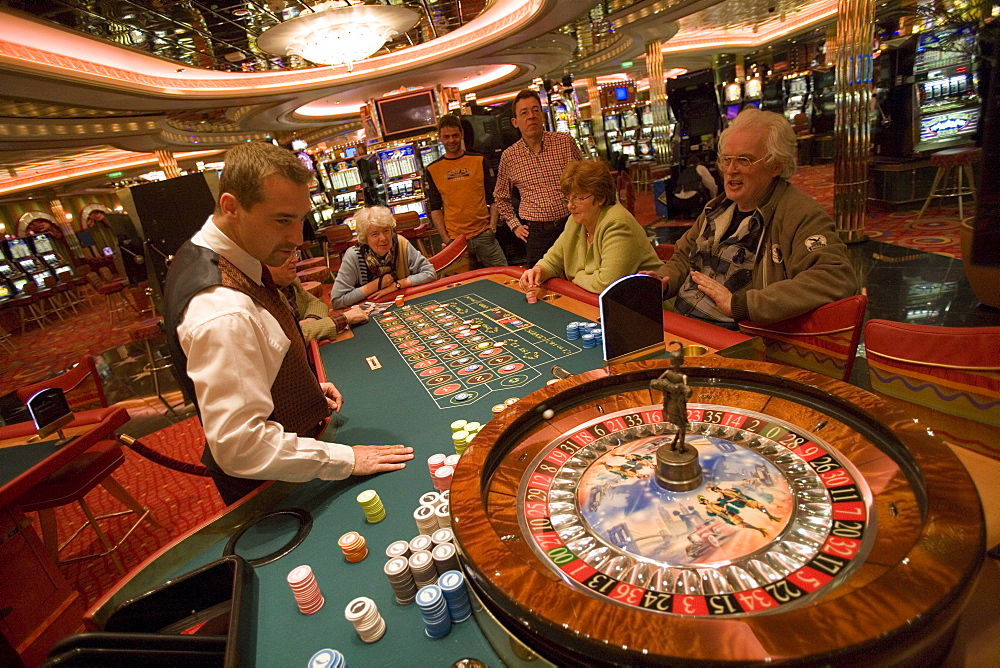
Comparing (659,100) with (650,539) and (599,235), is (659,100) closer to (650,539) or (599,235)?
(599,235)

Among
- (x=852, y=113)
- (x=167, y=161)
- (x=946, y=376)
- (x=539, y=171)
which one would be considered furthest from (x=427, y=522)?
(x=167, y=161)

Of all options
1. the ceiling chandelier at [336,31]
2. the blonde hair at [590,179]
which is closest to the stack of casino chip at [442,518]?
the blonde hair at [590,179]

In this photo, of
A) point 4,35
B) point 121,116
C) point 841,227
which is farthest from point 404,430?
point 121,116

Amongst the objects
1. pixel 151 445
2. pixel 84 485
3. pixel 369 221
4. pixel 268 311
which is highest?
pixel 369 221

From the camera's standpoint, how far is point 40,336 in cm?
1085

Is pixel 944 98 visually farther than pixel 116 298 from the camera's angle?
No

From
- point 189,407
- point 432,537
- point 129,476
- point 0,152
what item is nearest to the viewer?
point 432,537

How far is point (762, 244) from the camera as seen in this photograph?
214 centimetres

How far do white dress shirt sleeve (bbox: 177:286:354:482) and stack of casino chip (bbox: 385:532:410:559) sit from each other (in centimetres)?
37

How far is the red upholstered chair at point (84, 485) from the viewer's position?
8.77 feet

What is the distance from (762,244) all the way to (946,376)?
95 centimetres

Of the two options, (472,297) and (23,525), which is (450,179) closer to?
(472,297)

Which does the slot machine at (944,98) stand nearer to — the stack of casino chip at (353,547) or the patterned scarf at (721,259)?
the patterned scarf at (721,259)

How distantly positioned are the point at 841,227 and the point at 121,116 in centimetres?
1033
